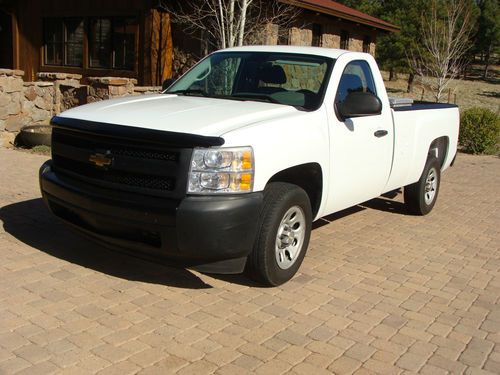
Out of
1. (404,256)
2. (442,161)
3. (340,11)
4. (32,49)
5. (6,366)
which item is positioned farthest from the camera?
Answer: (340,11)

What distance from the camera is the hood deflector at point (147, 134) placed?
397cm

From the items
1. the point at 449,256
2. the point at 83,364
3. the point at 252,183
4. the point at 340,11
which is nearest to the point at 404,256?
the point at 449,256

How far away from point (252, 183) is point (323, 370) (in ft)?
4.40

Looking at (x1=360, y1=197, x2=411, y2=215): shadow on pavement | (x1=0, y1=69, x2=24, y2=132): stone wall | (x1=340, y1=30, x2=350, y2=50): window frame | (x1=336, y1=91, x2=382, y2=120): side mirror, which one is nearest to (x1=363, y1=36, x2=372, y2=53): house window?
(x1=340, y1=30, x2=350, y2=50): window frame

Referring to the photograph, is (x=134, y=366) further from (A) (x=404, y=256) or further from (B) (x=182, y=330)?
(A) (x=404, y=256)

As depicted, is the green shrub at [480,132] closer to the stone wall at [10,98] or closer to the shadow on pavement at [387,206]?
the shadow on pavement at [387,206]

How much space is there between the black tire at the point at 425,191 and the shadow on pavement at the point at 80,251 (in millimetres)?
3599

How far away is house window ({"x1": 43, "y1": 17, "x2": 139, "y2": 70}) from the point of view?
1634 cm

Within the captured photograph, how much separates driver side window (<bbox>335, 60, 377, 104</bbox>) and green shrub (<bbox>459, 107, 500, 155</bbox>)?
9.74 meters

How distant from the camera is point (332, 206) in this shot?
536 cm

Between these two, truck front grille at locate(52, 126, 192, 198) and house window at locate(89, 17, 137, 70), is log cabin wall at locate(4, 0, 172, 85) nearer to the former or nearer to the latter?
house window at locate(89, 17, 137, 70)

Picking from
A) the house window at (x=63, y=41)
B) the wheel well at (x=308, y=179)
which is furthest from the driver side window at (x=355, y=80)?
the house window at (x=63, y=41)

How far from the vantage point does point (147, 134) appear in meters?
4.10

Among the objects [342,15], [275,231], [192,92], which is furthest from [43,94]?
[342,15]
